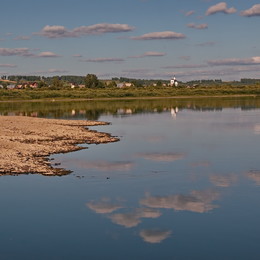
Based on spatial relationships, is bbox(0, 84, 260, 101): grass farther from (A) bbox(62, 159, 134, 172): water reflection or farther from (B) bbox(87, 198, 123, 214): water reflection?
(B) bbox(87, 198, 123, 214): water reflection

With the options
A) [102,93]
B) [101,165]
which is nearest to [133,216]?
[101,165]

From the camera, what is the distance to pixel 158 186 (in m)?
24.3

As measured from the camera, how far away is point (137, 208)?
66.5 feet

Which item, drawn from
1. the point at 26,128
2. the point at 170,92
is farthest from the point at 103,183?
the point at 170,92

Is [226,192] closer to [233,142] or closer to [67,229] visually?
[67,229]

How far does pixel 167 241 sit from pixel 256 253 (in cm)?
319

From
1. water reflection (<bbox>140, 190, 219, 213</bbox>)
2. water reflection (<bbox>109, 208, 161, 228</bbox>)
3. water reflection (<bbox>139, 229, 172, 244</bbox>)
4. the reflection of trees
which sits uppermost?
the reflection of trees

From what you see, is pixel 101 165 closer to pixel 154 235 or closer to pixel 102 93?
pixel 154 235

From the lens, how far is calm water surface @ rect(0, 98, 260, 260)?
15781 mm

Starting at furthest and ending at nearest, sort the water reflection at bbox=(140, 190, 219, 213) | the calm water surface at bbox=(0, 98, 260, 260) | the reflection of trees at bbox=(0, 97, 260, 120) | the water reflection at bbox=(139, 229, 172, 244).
Answer: the reflection of trees at bbox=(0, 97, 260, 120) < the water reflection at bbox=(140, 190, 219, 213) < the water reflection at bbox=(139, 229, 172, 244) < the calm water surface at bbox=(0, 98, 260, 260)

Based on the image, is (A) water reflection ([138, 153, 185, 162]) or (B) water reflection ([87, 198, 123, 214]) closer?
(B) water reflection ([87, 198, 123, 214])

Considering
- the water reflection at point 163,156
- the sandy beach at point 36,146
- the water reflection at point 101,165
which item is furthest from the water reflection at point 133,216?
the water reflection at point 163,156

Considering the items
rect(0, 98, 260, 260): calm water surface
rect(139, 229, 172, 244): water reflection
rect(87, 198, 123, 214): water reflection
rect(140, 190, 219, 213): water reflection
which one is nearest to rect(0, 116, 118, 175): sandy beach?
rect(0, 98, 260, 260): calm water surface

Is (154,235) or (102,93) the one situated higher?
(102,93)
